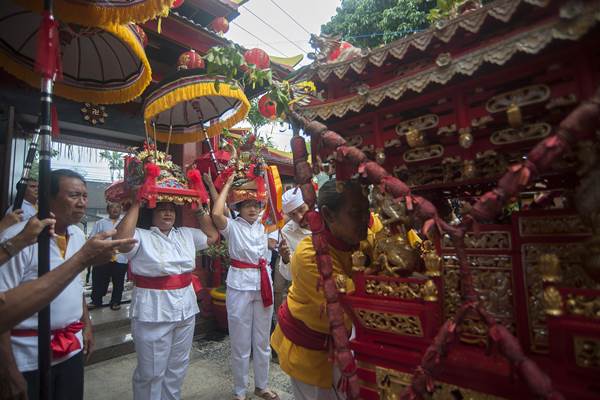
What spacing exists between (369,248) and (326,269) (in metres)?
0.42

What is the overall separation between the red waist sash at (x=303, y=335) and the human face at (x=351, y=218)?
61 centimetres

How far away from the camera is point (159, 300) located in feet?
10.4

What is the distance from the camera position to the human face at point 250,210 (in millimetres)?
4448

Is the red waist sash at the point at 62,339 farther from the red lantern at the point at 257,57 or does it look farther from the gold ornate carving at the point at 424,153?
the red lantern at the point at 257,57

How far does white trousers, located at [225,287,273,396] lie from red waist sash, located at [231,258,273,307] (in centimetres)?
8

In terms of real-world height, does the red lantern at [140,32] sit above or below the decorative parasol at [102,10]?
above

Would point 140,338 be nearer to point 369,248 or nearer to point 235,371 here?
point 235,371

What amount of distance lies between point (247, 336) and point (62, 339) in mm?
2176

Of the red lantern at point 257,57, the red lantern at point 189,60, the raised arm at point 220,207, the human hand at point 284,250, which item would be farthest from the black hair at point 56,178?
the red lantern at point 257,57

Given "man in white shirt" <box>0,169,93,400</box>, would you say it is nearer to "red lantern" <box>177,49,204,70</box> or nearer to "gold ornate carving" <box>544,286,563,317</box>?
"gold ornate carving" <box>544,286,563,317</box>

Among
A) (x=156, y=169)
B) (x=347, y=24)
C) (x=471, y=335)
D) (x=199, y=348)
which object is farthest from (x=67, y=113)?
(x=347, y=24)

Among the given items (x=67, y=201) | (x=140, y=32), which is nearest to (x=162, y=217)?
(x=67, y=201)

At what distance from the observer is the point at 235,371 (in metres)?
3.88

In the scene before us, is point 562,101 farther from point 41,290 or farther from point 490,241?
point 41,290
